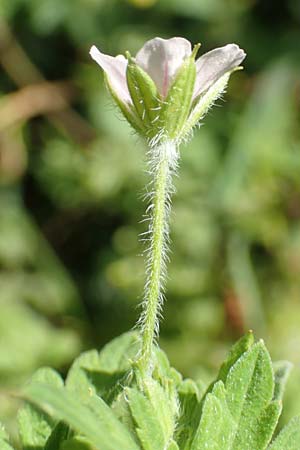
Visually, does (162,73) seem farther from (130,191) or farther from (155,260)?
(130,191)

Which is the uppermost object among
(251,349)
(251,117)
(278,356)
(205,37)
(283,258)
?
(205,37)

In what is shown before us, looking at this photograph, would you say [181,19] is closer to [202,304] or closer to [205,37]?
[205,37]

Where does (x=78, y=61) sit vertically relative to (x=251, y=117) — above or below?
above

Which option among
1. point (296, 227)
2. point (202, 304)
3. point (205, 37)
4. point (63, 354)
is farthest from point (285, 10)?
point (63, 354)

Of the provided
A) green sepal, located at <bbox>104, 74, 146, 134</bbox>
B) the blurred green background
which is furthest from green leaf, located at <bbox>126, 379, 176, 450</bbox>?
the blurred green background

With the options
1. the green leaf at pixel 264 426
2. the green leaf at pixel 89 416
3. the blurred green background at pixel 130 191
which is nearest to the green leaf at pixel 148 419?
the green leaf at pixel 89 416

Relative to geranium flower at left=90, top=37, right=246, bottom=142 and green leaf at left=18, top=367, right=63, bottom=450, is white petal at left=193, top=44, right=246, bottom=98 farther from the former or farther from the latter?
green leaf at left=18, top=367, right=63, bottom=450
